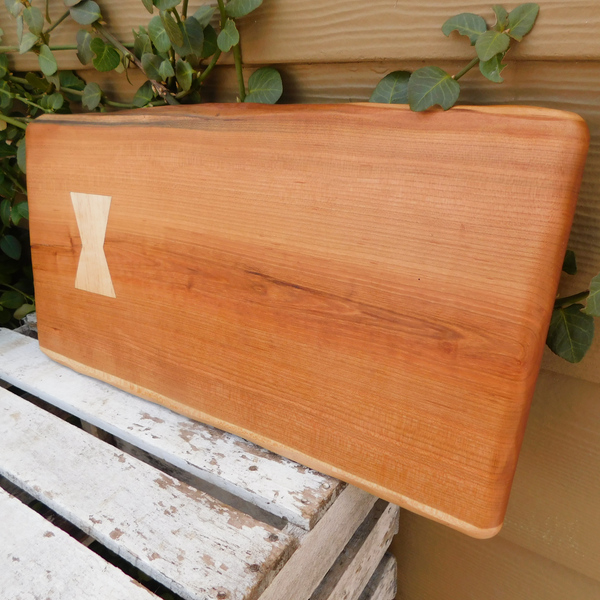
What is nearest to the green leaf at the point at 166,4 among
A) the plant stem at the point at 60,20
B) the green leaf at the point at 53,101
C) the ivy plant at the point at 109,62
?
the ivy plant at the point at 109,62

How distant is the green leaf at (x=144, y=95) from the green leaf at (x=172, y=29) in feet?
0.42

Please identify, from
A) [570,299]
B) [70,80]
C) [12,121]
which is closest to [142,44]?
[70,80]

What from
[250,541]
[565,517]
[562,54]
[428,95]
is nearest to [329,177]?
[428,95]

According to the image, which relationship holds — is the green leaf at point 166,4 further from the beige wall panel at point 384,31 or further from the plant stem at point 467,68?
the plant stem at point 467,68

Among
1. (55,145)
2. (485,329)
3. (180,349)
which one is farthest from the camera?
(55,145)

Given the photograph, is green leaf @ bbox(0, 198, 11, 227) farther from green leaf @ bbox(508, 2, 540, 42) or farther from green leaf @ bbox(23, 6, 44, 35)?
A: green leaf @ bbox(508, 2, 540, 42)

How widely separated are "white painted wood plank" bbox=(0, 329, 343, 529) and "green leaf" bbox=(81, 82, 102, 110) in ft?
1.54

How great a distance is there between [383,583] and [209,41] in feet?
3.10

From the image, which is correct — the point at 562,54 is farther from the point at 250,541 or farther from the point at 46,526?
the point at 46,526

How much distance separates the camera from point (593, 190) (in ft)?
1.76

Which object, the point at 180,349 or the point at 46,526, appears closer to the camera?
the point at 46,526

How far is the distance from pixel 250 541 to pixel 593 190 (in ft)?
1.79

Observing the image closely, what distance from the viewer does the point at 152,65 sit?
70cm

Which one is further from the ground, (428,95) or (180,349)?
(428,95)
